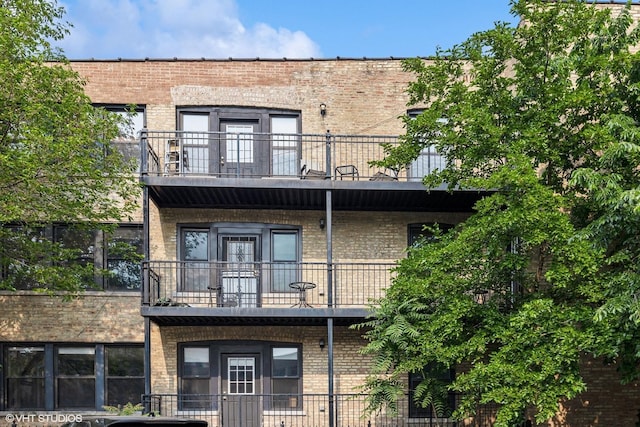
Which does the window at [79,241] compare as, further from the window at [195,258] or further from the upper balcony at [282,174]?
the window at [195,258]

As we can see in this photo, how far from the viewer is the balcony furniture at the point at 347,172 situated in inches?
524

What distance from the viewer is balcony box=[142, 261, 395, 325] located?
42.9 ft

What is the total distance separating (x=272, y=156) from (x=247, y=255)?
257 cm

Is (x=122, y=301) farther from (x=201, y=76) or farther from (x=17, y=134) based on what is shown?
(x=201, y=76)

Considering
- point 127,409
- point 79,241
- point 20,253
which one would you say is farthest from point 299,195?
point 20,253

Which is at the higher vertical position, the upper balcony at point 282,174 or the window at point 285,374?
the upper balcony at point 282,174

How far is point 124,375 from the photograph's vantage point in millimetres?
13742

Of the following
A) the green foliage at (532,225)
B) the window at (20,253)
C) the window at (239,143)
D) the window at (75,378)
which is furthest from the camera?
the window at (239,143)

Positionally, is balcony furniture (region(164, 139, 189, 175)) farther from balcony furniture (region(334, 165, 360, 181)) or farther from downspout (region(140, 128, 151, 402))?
balcony furniture (region(334, 165, 360, 181))

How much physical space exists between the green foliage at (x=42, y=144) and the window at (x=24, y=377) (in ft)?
7.44

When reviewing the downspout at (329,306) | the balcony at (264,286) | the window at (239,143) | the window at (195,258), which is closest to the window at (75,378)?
the balcony at (264,286)

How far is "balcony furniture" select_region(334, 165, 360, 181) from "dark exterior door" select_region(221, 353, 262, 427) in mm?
4829

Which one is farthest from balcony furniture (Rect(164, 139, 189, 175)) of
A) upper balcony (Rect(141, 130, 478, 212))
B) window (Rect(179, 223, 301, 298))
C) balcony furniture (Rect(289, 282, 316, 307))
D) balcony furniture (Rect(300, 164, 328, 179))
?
balcony furniture (Rect(289, 282, 316, 307))

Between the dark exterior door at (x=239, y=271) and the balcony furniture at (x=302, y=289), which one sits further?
the dark exterior door at (x=239, y=271)
